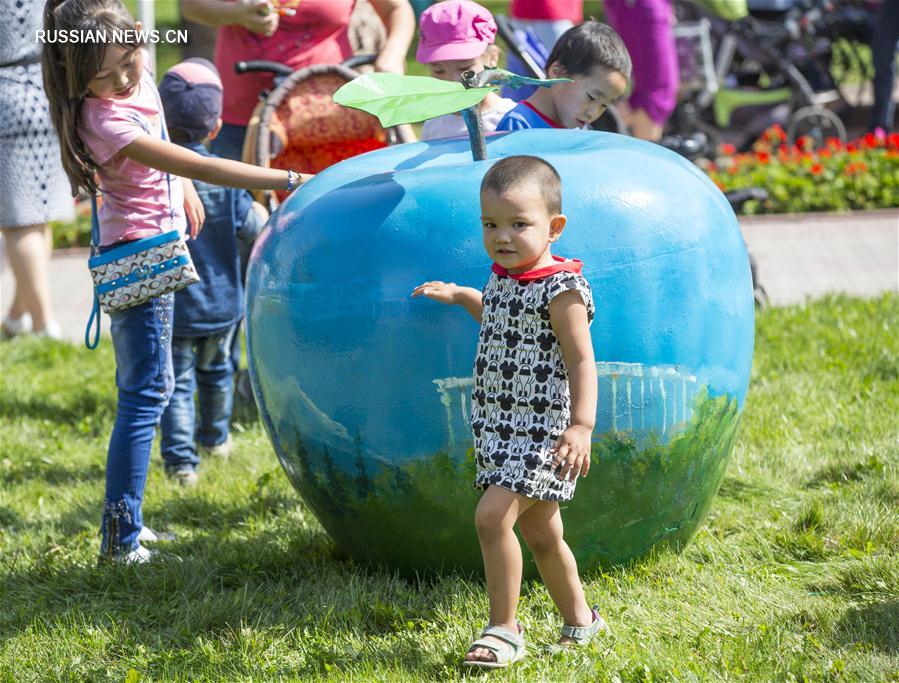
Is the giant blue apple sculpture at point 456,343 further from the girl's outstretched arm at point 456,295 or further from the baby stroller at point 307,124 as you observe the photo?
the baby stroller at point 307,124

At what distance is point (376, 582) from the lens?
3.48m

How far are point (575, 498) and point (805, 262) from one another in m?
4.68

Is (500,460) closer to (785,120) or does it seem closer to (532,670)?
(532,670)

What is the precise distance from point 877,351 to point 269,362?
3121 mm

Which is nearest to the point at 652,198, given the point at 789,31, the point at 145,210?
the point at 145,210

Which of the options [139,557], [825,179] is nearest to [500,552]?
[139,557]

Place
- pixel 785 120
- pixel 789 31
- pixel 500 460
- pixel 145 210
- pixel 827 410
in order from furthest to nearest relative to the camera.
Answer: pixel 785 120 → pixel 789 31 → pixel 827 410 → pixel 145 210 → pixel 500 460

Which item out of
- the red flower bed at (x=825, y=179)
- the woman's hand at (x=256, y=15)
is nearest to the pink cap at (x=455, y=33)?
the woman's hand at (x=256, y=15)

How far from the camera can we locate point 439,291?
3.03 meters

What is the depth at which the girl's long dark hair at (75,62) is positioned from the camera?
3592mm

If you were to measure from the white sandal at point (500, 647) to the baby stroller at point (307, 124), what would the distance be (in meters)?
2.34

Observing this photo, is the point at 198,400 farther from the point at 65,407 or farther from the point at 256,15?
the point at 256,15

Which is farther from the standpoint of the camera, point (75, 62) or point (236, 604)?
point (75, 62)

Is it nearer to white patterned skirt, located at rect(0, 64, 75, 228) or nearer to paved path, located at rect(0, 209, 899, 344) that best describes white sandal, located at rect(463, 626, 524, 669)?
paved path, located at rect(0, 209, 899, 344)
